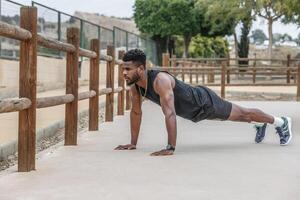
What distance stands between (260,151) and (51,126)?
14.1ft

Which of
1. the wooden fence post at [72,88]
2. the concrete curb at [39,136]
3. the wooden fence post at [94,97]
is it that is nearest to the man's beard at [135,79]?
the wooden fence post at [72,88]

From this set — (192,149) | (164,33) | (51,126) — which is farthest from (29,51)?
(164,33)

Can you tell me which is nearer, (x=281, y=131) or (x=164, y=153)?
(x=164, y=153)

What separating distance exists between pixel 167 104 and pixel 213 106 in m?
0.71

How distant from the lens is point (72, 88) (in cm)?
720

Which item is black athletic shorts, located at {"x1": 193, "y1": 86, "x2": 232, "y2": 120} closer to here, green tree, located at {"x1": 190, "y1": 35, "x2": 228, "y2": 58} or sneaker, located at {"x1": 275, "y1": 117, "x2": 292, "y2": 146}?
sneaker, located at {"x1": 275, "y1": 117, "x2": 292, "y2": 146}

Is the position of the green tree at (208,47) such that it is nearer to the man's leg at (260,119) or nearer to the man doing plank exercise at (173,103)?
the man's leg at (260,119)

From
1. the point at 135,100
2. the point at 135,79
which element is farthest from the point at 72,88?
the point at 135,79

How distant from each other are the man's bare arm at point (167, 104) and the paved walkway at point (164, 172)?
0.19 meters

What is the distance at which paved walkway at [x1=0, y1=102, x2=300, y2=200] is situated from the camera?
14.4 feet

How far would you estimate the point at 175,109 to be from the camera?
21.5 ft

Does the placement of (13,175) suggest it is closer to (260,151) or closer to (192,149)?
(192,149)

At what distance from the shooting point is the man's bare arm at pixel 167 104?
6.05 meters

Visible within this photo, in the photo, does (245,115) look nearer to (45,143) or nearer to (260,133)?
(260,133)
